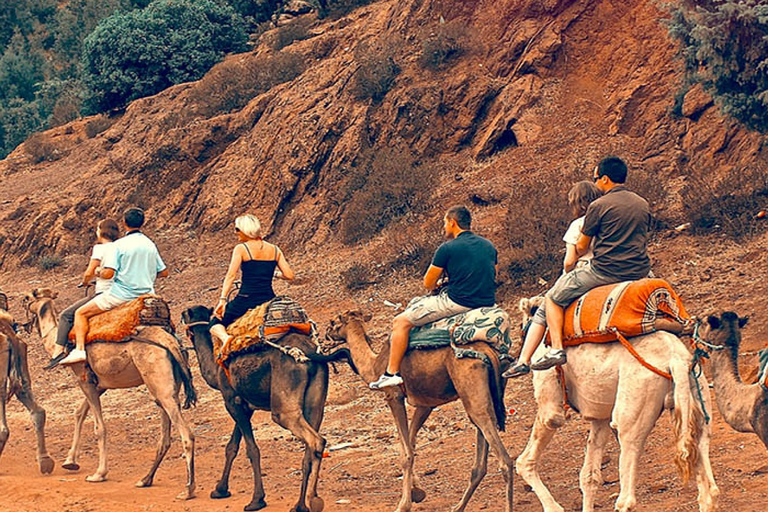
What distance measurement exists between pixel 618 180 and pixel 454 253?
5.85 feet

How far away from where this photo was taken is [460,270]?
10617 mm

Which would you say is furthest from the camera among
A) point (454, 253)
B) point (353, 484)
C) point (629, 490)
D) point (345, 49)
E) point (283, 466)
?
point (345, 49)

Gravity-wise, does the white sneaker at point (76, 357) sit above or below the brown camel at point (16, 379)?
above

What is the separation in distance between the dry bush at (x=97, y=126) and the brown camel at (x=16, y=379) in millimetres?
25218

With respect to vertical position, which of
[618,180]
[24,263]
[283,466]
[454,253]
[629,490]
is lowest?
[24,263]

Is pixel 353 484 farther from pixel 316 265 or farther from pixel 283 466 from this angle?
pixel 316 265

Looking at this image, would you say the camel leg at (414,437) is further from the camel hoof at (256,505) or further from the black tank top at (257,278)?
the black tank top at (257,278)

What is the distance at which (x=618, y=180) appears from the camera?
9.77 m

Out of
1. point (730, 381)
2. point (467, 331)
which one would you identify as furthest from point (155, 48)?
point (730, 381)

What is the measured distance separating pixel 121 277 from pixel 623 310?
22.3 feet

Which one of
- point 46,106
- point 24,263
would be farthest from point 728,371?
point 46,106

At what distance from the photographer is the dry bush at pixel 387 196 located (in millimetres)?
24734

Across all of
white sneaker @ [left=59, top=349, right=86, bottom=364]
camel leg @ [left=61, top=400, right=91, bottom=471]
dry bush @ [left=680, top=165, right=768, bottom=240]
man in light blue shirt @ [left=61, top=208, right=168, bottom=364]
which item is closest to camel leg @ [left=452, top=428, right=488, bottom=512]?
man in light blue shirt @ [left=61, top=208, right=168, bottom=364]

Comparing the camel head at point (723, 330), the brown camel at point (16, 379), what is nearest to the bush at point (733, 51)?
the camel head at point (723, 330)
